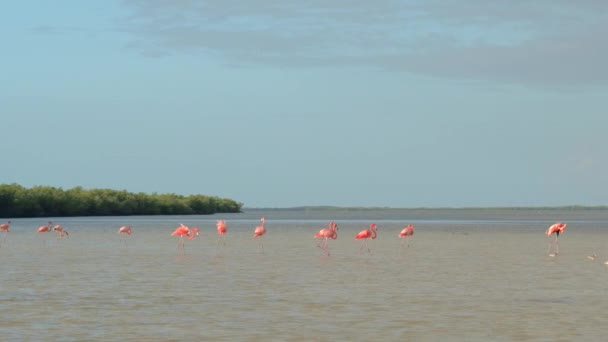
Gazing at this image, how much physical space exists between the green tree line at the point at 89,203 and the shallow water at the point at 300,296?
2106 inches

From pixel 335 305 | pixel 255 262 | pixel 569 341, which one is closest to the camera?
pixel 569 341

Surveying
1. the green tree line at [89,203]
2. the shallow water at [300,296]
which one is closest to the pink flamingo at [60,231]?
the shallow water at [300,296]

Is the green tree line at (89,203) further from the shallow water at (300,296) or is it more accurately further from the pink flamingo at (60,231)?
the shallow water at (300,296)

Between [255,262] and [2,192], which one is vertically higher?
[2,192]

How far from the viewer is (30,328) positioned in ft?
45.2

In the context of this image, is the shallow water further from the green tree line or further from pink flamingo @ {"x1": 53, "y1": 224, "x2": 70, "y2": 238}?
the green tree line

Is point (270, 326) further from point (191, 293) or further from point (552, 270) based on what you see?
point (552, 270)

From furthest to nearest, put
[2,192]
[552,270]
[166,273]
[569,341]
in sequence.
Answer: [2,192], [552,270], [166,273], [569,341]

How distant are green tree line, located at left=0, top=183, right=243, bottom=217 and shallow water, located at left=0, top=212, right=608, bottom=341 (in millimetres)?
53493

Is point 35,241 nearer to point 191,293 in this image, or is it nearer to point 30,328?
point 191,293

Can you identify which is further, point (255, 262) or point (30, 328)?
point (255, 262)

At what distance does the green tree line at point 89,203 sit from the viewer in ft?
273

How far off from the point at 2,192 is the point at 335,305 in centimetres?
6944

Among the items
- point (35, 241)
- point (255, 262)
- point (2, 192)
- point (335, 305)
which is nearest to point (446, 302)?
point (335, 305)
